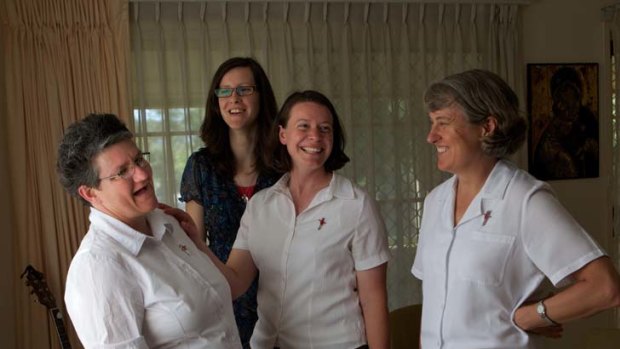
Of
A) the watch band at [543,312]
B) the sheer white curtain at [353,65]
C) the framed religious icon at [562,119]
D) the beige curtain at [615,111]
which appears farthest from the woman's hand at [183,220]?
the beige curtain at [615,111]

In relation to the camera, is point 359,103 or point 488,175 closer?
point 488,175

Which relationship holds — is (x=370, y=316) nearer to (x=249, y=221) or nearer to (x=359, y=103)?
(x=249, y=221)

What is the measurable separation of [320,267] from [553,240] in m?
0.68

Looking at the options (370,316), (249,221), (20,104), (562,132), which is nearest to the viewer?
(370,316)

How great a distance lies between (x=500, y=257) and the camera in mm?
1415

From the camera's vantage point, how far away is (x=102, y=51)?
10.0 feet

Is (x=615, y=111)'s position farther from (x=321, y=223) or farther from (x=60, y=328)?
(x=60, y=328)

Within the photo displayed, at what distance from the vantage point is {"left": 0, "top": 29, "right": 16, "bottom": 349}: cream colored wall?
2.93 m

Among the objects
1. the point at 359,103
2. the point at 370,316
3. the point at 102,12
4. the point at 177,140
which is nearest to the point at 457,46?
the point at 359,103

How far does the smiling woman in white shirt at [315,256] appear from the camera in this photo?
1721 mm

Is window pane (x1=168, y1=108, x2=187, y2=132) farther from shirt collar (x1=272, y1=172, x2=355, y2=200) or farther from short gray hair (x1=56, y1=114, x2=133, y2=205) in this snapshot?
short gray hair (x1=56, y1=114, x2=133, y2=205)

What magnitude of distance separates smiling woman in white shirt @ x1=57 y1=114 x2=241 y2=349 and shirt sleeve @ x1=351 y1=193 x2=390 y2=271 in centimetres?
49

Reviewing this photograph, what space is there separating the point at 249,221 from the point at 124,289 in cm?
66

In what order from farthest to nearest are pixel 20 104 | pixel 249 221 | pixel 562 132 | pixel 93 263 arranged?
pixel 562 132
pixel 20 104
pixel 249 221
pixel 93 263
